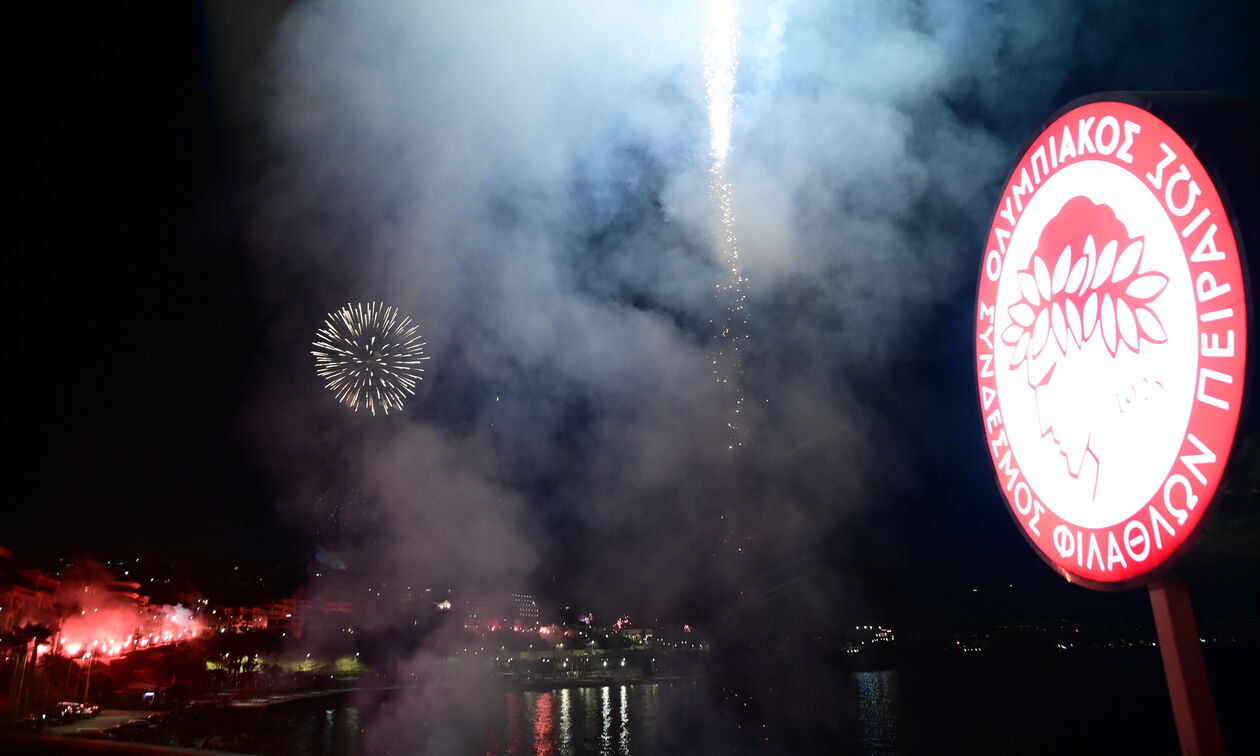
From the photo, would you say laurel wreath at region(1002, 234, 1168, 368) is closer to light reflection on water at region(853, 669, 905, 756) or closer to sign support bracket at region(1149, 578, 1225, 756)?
sign support bracket at region(1149, 578, 1225, 756)

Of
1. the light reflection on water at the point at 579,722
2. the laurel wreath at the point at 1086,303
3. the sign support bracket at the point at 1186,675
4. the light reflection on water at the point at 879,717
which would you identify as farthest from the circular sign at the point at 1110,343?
the light reflection on water at the point at 879,717

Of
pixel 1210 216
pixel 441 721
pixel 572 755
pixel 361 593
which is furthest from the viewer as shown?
pixel 441 721

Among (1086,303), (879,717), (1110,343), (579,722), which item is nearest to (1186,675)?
(1110,343)

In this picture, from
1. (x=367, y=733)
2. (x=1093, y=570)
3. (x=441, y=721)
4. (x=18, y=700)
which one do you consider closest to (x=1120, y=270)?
(x=1093, y=570)

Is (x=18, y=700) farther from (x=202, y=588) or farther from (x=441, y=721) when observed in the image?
(x=202, y=588)

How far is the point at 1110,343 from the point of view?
9.05 ft

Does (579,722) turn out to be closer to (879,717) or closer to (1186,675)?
(879,717)

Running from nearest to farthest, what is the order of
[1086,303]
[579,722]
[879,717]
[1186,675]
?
[1186,675]
[1086,303]
[579,722]
[879,717]

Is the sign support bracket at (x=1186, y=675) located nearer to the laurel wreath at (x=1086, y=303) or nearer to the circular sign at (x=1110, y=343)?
the circular sign at (x=1110, y=343)

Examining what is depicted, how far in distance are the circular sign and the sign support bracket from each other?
11.7 inches

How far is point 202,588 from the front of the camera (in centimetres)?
5025

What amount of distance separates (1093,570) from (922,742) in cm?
4591

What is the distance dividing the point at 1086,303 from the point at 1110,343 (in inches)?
8.1

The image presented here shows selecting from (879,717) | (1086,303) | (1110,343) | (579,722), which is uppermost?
(1086,303)
